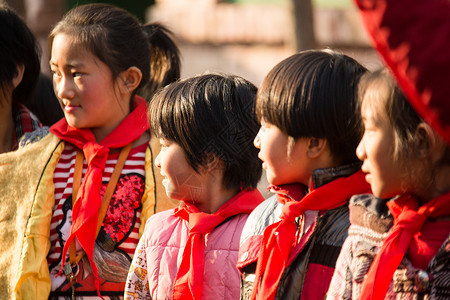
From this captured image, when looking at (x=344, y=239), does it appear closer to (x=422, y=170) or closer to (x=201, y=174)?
(x=422, y=170)

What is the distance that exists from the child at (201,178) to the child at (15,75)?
45.4 inches

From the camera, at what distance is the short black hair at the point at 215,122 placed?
2574 mm

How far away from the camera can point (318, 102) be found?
84.7 inches

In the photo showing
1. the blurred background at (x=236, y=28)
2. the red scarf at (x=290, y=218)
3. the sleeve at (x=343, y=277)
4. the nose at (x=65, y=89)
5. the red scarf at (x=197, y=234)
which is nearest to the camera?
the sleeve at (x=343, y=277)

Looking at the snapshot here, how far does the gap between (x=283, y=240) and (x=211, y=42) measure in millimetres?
7590

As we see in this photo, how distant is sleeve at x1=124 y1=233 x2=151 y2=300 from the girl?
9.6 inches

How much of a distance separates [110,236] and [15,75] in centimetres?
112

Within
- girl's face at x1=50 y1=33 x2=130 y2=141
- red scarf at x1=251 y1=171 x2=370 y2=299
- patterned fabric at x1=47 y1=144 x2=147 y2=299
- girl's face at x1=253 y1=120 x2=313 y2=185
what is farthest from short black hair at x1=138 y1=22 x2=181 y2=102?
red scarf at x1=251 y1=171 x2=370 y2=299

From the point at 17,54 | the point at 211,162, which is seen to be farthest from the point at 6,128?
the point at 211,162

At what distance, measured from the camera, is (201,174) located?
2.62 meters

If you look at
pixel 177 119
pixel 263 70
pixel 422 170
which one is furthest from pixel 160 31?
pixel 263 70

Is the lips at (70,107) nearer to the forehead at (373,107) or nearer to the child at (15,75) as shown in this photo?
the child at (15,75)

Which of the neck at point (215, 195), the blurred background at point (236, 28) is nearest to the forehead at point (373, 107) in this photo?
the neck at point (215, 195)

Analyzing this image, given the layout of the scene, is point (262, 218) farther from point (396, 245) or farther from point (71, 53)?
point (71, 53)
